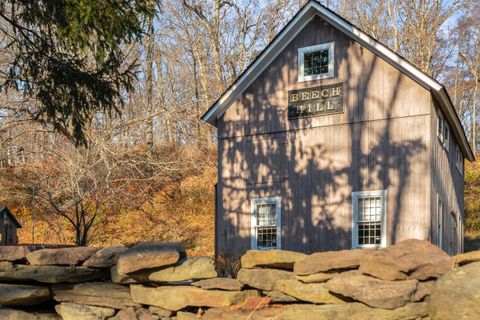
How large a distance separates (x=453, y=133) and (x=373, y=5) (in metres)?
22.4

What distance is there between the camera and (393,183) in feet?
43.1

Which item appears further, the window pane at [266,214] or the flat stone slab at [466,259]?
the window pane at [266,214]

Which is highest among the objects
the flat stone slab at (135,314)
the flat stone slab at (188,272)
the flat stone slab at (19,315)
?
the flat stone slab at (188,272)

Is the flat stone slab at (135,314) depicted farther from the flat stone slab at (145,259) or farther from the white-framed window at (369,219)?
the white-framed window at (369,219)

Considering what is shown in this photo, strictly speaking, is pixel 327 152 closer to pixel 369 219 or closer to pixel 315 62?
pixel 369 219

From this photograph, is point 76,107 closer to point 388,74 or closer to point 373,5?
point 388,74

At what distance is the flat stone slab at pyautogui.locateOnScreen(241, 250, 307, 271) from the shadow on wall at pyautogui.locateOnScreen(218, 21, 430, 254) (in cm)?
704

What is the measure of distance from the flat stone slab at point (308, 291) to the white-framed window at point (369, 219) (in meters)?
7.23

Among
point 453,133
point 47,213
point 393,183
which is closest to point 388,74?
point 393,183

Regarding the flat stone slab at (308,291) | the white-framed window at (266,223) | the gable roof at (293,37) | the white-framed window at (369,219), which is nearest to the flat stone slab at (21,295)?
the flat stone slab at (308,291)

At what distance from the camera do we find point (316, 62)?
1439cm

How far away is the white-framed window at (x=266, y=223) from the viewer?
1450 centimetres

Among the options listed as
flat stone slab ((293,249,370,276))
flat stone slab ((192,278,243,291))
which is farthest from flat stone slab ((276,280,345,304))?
flat stone slab ((192,278,243,291))

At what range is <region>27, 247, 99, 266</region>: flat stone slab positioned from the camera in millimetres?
7543
